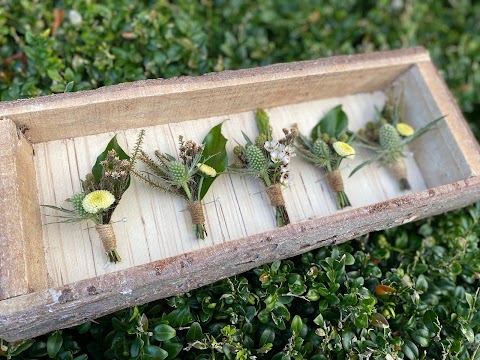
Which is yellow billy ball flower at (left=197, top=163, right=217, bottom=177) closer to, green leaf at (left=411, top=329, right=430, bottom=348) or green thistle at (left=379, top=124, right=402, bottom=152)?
green thistle at (left=379, top=124, right=402, bottom=152)

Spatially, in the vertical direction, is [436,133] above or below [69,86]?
below

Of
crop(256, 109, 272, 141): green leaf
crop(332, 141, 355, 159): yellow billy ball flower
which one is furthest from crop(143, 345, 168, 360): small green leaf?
crop(332, 141, 355, 159): yellow billy ball flower

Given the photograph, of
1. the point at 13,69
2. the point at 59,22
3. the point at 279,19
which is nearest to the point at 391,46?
the point at 279,19

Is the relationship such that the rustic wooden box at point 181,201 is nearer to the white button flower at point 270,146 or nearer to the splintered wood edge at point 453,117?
the splintered wood edge at point 453,117

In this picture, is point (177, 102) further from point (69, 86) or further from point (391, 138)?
point (391, 138)

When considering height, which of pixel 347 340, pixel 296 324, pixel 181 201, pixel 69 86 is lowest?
pixel 347 340

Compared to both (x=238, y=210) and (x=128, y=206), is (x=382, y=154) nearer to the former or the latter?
(x=238, y=210)

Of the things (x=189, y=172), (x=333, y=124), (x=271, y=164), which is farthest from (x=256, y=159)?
(x=333, y=124)
